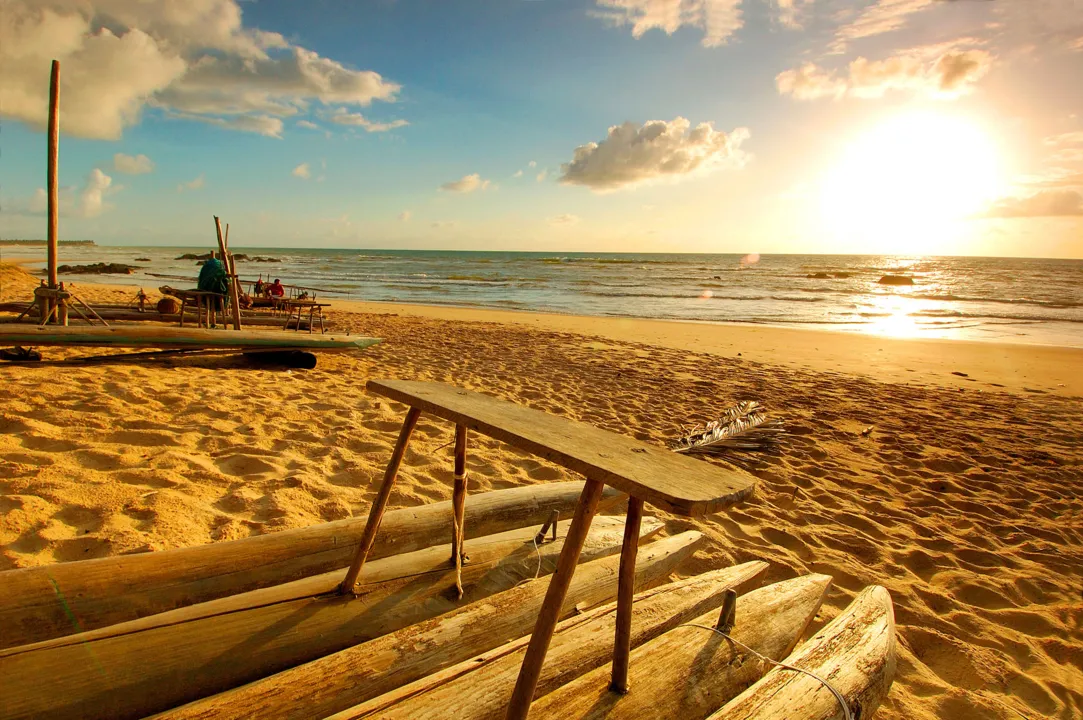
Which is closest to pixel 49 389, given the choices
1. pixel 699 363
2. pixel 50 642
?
pixel 50 642

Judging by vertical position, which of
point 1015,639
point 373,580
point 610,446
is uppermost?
point 610,446

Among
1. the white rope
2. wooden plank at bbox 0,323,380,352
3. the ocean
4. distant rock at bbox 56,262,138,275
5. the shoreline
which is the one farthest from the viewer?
distant rock at bbox 56,262,138,275

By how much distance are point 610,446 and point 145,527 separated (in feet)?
9.11

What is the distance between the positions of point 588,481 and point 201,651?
1.38 metres

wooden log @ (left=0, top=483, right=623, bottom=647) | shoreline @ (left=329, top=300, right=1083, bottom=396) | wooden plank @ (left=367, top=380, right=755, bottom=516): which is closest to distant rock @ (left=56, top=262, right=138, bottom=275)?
shoreline @ (left=329, top=300, right=1083, bottom=396)

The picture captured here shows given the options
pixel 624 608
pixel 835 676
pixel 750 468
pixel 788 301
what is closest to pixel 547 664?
pixel 624 608

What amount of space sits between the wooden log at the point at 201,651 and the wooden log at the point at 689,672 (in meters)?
0.70

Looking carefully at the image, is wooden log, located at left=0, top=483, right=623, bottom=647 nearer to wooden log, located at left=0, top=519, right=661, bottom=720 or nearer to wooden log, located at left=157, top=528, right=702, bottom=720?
wooden log, located at left=0, top=519, right=661, bottom=720

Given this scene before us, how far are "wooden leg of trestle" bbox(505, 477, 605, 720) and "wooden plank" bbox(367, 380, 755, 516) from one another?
10 cm

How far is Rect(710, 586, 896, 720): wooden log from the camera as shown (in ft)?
5.58

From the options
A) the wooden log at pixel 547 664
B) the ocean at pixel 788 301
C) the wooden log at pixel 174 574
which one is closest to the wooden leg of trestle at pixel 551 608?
the wooden log at pixel 547 664

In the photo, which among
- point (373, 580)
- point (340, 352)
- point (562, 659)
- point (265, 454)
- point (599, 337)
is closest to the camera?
point (562, 659)

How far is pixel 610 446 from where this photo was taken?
1.74 meters

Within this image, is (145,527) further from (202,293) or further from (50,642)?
(202,293)
